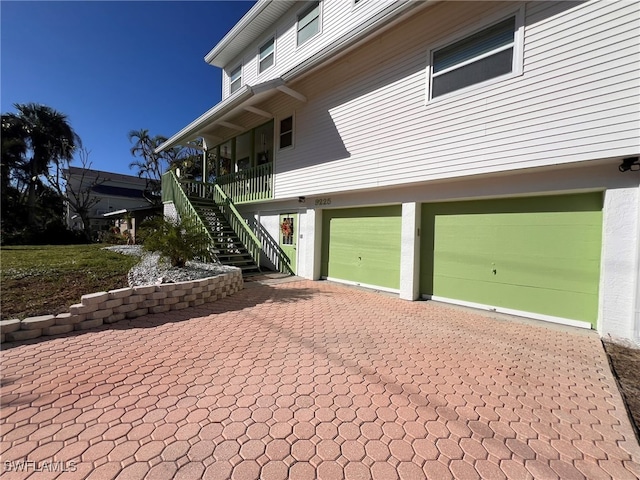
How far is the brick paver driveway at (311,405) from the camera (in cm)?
192

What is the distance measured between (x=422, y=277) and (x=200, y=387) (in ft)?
17.5

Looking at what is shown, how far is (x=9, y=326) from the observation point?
12.2ft

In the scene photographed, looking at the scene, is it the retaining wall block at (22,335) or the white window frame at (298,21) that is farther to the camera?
the white window frame at (298,21)

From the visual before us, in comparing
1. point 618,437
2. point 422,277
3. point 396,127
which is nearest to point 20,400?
point 618,437

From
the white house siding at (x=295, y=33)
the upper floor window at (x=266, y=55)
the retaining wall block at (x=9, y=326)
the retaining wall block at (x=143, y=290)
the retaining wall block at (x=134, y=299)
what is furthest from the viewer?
the upper floor window at (x=266, y=55)

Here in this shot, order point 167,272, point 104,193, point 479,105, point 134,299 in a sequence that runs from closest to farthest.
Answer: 1. point 134,299
2. point 479,105
3. point 167,272
4. point 104,193

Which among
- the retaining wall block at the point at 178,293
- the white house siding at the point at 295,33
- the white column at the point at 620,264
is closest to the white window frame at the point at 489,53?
the white house siding at the point at 295,33

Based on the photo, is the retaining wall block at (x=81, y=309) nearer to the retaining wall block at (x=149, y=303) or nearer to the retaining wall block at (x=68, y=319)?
→ the retaining wall block at (x=68, y=319)

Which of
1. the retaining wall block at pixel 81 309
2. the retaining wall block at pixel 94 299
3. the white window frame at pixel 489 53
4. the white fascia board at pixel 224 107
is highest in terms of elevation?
the white fascia board at pixel 224 107

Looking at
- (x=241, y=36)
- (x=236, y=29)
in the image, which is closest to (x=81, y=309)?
(x=236, y=29)

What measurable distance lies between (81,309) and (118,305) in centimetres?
48

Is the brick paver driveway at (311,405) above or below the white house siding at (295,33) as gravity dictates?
below

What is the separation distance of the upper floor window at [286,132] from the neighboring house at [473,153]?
0.10m

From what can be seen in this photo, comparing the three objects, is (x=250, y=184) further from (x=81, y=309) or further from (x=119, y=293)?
(x=81, y=309)
